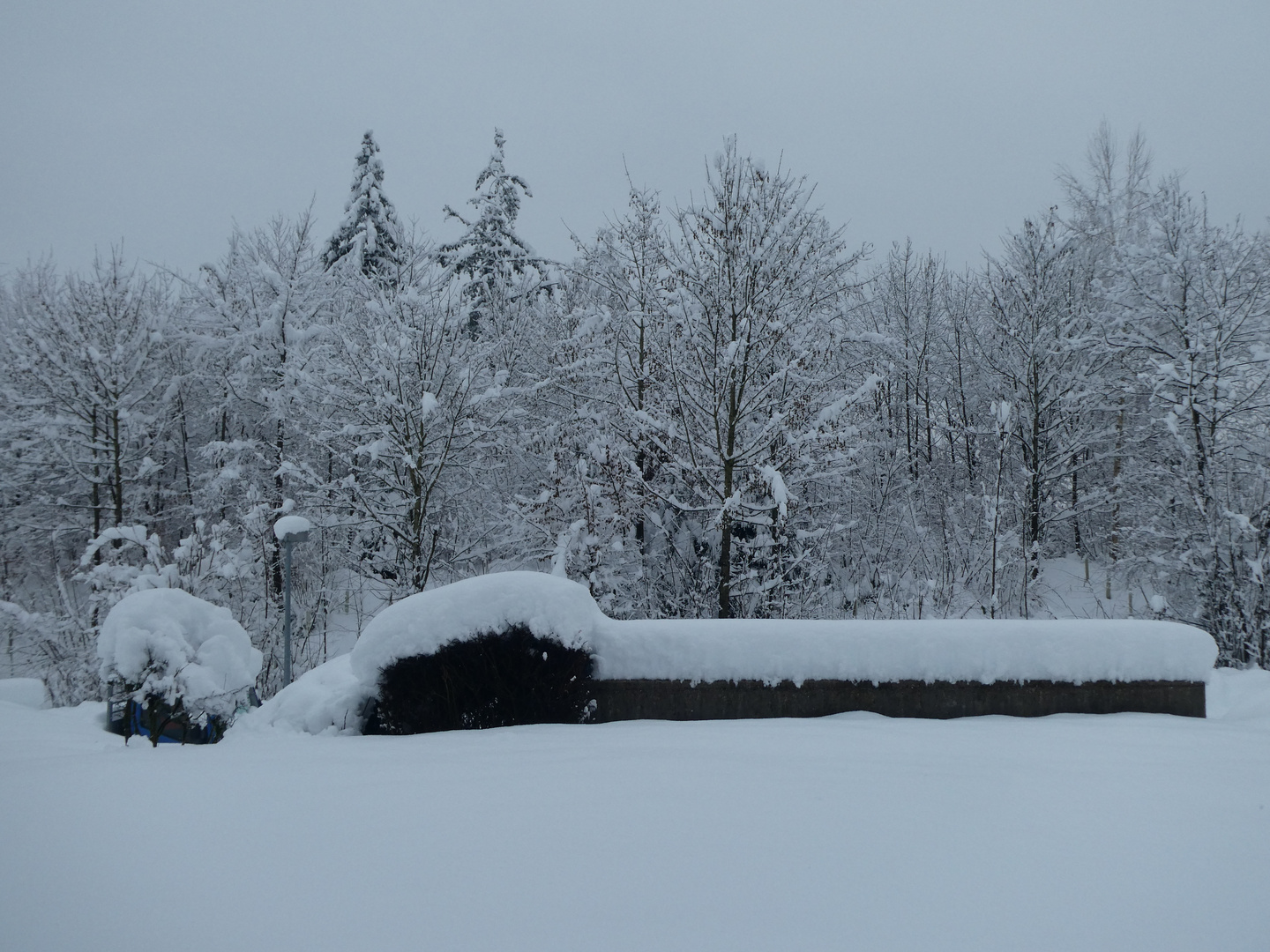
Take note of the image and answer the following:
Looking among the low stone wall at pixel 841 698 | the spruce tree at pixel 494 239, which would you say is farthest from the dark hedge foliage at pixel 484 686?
the spruce tree at pixel 494 239

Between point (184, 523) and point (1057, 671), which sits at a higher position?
point (184, 523)

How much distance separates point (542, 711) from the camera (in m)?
5.48

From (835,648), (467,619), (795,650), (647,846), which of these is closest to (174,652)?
(467,619)

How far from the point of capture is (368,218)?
23.9 m

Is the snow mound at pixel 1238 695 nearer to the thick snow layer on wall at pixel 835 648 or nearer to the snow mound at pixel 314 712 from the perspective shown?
the thick snow layer on wall at pixel 835 648

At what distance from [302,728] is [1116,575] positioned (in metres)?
17.9

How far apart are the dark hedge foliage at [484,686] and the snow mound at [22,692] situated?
583 centimetres

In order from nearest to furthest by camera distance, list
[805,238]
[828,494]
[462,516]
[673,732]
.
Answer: [673,732] → [805,238] → [828,494] → [462,516]

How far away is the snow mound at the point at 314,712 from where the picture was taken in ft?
18.0

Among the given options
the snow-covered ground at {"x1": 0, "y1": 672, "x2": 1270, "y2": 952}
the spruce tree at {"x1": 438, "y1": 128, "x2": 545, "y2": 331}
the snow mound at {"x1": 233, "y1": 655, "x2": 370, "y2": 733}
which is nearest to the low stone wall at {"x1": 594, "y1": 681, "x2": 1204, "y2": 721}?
the snow-covered ground at {"x1": 0, "y1": 672, "x2": 1270, "y2": 952}

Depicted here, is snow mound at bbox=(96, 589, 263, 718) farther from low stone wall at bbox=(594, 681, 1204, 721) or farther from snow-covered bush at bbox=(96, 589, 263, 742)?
low stone wall at bbox=(594, 681, 1204, 721)

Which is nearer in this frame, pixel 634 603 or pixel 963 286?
pixel 634 603

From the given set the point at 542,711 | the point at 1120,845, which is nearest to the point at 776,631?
the point at 542,711

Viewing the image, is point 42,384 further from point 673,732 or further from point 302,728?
point 673,732
